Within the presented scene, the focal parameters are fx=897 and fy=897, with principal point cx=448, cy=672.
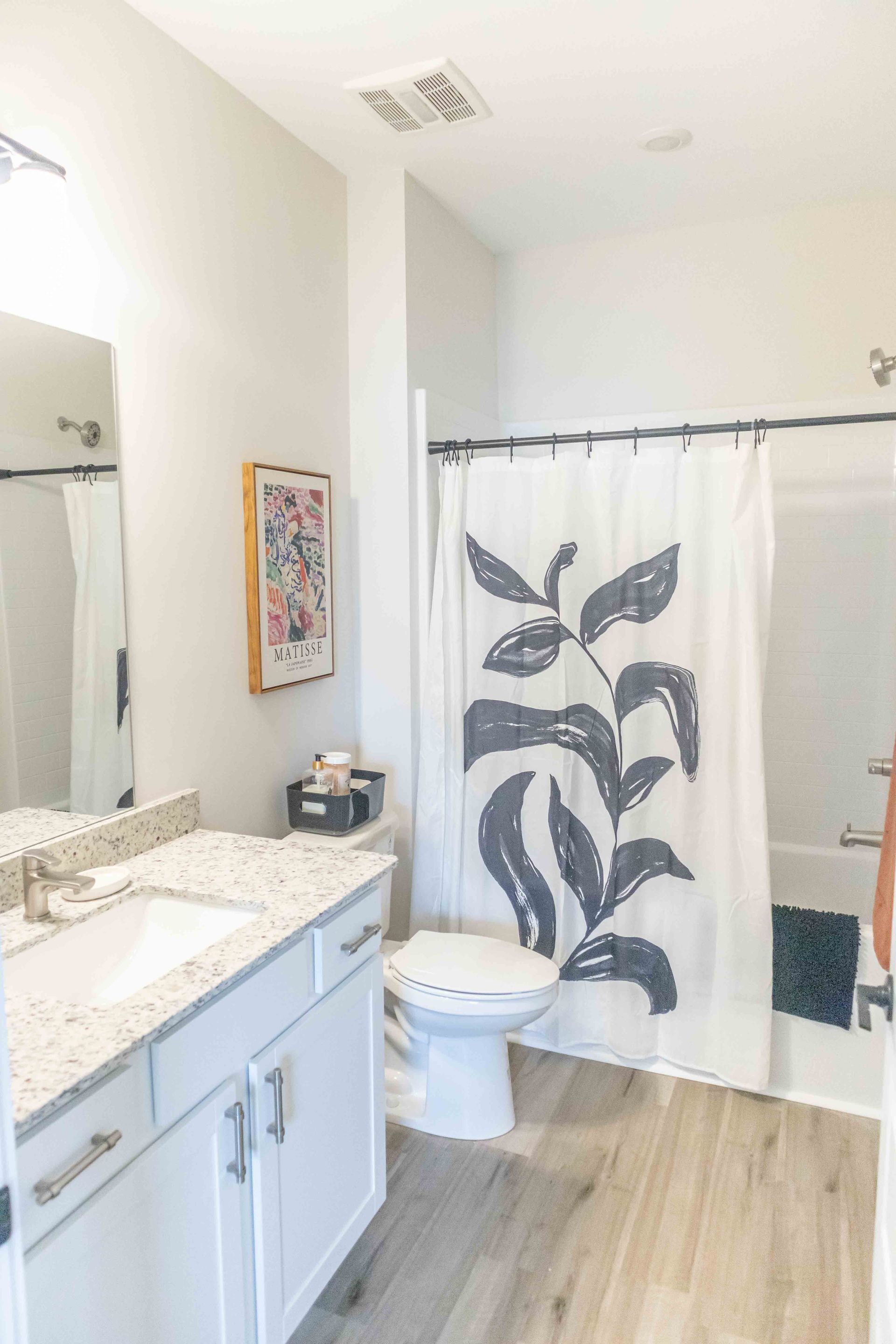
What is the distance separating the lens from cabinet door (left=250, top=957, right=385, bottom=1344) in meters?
1.44

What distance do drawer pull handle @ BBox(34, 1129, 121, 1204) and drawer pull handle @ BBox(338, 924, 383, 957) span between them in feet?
1.94

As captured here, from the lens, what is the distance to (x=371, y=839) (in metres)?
2.46

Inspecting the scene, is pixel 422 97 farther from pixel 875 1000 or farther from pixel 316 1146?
pixel 316 1146

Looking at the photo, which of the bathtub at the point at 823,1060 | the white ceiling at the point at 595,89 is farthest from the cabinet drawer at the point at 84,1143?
the white ceiling at the point at 595,89

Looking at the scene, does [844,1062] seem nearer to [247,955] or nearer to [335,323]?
[247,955]

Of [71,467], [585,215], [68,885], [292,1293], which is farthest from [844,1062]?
[585,215]

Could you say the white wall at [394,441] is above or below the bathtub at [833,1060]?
above

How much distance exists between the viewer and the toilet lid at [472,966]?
2.13m

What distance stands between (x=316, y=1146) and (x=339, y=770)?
1.01 m

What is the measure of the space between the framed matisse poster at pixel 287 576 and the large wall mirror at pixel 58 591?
0.45 m

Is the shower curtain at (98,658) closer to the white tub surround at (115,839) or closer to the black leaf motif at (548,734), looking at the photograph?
the white tub surround at (115,839)

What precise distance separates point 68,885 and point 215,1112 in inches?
18.2

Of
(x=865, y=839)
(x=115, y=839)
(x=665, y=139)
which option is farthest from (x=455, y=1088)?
(x=665, y=139)

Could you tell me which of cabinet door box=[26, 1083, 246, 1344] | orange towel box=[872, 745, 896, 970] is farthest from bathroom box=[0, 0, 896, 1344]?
orange towel box=[872, 745, 896, 970]
